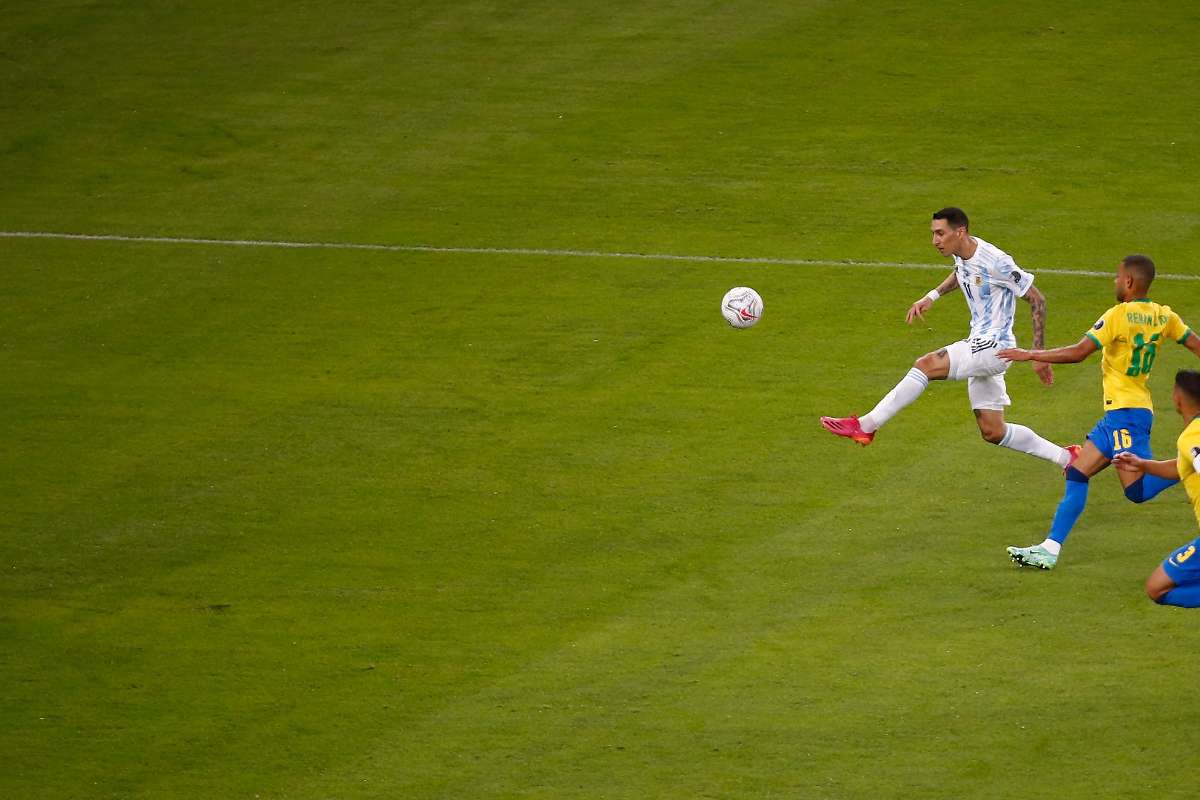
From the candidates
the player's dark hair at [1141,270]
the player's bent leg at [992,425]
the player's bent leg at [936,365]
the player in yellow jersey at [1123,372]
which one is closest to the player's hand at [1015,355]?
the player in yellow jersey at [1123,372]

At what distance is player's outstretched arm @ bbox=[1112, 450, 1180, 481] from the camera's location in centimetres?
924

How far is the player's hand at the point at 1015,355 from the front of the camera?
10.5m

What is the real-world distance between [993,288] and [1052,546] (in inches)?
76.6

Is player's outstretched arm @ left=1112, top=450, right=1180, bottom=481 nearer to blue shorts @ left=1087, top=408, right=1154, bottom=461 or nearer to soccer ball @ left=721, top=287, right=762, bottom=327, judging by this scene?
blue shorts @ left=1087, top=408, right=1154, bottom=461

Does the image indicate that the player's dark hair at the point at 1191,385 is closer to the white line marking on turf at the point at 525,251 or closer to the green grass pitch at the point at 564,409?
the green grass pitch at the point at 564,409

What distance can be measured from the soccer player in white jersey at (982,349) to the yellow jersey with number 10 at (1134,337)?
97 cm

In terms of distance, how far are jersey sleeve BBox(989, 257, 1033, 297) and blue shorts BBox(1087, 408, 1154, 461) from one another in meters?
1.39

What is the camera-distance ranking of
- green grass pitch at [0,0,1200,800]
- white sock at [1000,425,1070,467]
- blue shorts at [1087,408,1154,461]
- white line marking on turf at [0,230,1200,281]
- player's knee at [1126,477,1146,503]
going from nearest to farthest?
green grass pitch at [0,0,1200,800], blue shorts at [1087,408,1154,461], player's knee at [1126,477,1146,503], white sock at [1000,425,1070,467], white line marking on turf at [0,230,1200,281]

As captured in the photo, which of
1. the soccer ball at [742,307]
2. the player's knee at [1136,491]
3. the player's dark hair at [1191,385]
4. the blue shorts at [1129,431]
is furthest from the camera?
the soccer ball at [742,307]

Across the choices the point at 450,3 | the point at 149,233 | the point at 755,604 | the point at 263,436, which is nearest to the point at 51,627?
the point at 263,436

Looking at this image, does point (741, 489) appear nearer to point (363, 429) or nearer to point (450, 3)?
point (363, 429)

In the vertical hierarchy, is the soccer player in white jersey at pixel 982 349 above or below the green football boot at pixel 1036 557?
above

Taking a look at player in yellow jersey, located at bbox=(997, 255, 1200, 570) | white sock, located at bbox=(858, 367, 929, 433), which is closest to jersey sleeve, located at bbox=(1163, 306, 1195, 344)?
player in yellow jersey, located at bbox=(997, 255, 1200, 570)

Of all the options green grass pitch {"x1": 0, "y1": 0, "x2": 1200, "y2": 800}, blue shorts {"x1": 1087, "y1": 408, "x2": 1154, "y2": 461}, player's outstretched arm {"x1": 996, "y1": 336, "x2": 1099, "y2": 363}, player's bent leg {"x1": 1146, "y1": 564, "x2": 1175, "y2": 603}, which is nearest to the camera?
green grass pitch {"x1": 0, "y1": 0, "x2": 1200, "y2": 800}
